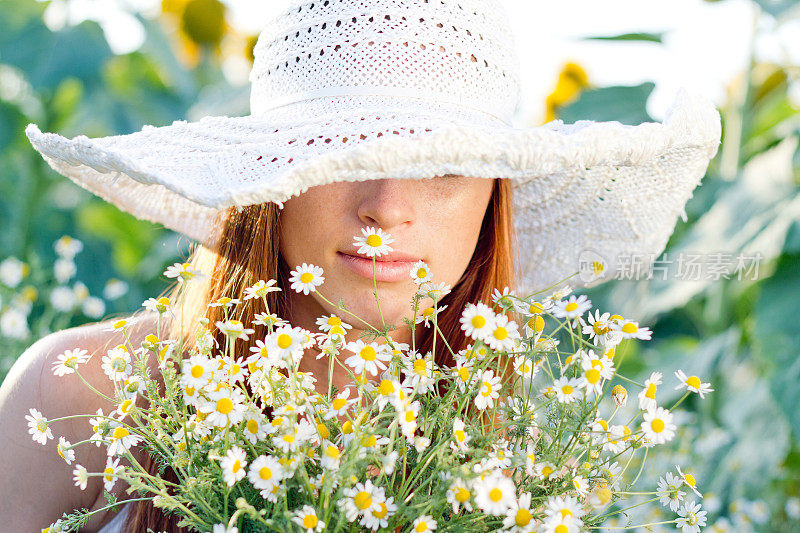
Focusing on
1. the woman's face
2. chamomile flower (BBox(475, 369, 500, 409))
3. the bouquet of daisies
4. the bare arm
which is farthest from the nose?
the bare arm

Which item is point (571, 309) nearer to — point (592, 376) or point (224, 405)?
point (592, 376)

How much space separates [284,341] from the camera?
0.65 m

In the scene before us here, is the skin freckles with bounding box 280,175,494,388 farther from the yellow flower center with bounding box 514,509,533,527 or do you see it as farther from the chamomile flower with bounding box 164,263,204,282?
Result: the yellow flower center with bounding box 514,509,533,527

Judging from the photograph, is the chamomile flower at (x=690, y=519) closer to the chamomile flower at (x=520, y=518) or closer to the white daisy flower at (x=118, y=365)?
the chamomile flower at (x=520, y=518)

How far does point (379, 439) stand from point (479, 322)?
14 centimetres

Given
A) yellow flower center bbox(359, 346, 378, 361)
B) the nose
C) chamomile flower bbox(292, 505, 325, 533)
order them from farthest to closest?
the nose → yellow flower center bbox(359, 346, 378, 361) → chamomile flower bbox(292, 505, 325, 533)

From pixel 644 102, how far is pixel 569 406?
1.84 m

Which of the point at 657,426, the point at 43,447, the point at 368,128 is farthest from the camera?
the point at 43,447

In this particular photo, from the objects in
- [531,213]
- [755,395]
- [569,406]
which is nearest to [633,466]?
[755,395]

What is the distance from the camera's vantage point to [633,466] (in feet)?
6.96

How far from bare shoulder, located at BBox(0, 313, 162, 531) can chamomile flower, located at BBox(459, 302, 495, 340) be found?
1.86ft

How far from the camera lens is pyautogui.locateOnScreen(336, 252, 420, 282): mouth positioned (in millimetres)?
938

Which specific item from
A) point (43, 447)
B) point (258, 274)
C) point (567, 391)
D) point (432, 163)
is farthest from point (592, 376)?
point (43, 447)

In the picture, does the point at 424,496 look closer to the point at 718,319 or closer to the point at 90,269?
the point at 718,319
